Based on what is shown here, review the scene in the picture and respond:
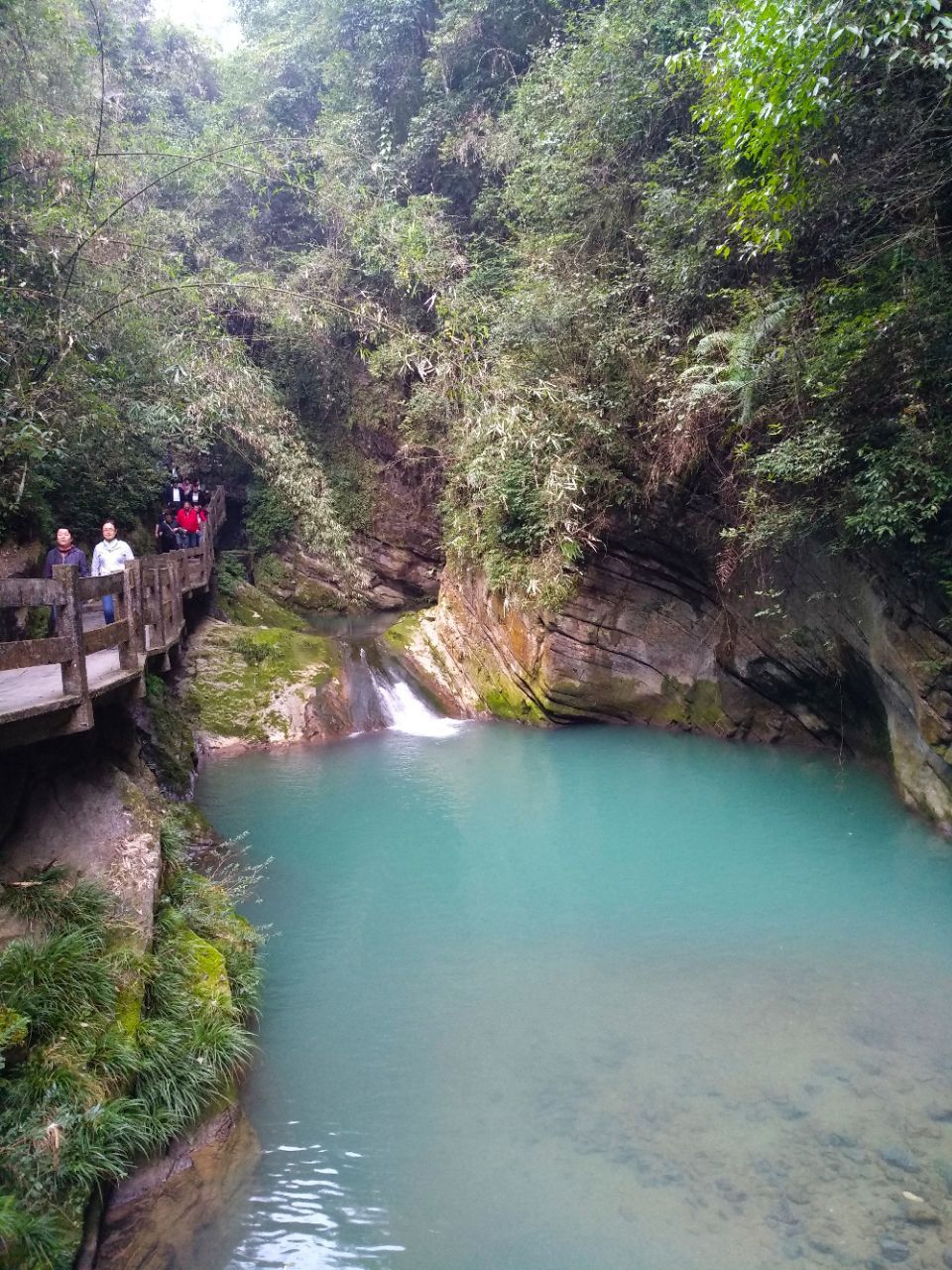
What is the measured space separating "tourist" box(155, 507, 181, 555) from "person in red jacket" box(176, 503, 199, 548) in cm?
16

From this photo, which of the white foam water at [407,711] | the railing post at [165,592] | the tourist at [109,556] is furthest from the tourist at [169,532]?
the tourist at [109,556]

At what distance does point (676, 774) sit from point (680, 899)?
411cm

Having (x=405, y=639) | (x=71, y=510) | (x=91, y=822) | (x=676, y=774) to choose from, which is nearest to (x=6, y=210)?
(x=71, y=510)

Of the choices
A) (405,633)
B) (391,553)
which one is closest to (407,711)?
(405,633)

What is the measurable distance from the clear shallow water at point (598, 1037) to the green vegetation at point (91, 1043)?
1.71 feet

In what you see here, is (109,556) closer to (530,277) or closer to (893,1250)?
(530,277)

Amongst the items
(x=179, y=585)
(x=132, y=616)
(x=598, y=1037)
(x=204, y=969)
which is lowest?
(x=598, y=1037)

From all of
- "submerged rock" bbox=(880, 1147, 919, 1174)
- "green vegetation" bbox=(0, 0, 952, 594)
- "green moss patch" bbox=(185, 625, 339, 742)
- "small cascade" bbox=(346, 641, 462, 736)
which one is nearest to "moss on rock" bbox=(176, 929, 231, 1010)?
"submerged rock" bbox=(880, 1147, 919, 1174)

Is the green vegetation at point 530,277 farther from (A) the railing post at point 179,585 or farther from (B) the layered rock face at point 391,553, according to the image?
(A) the railing post at point 179,585

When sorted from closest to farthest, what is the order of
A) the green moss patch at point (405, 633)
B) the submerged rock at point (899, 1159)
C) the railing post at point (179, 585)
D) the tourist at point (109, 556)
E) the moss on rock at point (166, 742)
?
the submerged rock at point (899, 1159), the tourist at point (109, 556), the moss on rock at point (166, 742), the railing post at point (179, 585), the green moss patch at point (405, 633)

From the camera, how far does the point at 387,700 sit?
47.9ft

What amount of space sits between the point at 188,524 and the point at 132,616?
8.76 metres

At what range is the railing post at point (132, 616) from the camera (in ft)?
23.4

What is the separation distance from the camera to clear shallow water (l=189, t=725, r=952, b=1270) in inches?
150
